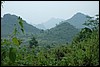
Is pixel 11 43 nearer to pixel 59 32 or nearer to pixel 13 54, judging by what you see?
pixel 13 54

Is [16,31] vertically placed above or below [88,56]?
above

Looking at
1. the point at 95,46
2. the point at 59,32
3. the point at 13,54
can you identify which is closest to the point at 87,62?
the point at 95,46

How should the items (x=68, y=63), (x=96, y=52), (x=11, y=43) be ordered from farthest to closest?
(x=68, y=63)
(x=96, y=52)
(x=11, y=43)

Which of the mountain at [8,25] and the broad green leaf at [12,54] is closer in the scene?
the broad green leaf at [12,54]

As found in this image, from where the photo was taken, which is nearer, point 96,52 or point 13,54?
point 13,54

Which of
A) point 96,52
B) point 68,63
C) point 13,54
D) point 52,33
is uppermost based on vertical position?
point 13,54

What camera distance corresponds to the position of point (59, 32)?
46.2 metres

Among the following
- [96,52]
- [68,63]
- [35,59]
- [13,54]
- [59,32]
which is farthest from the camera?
[59,32]

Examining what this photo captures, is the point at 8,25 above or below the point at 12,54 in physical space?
below

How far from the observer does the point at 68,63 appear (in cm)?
244

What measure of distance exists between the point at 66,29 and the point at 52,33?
134 inches

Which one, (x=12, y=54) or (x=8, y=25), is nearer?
(x=12, y=54)

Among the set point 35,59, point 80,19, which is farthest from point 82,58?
point 80,19

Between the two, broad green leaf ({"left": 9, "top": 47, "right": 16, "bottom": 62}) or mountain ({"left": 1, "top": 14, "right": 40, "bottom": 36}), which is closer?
broad green leaf ({"left": 9, "top": 47, "right": 16, "bottom": 62})
